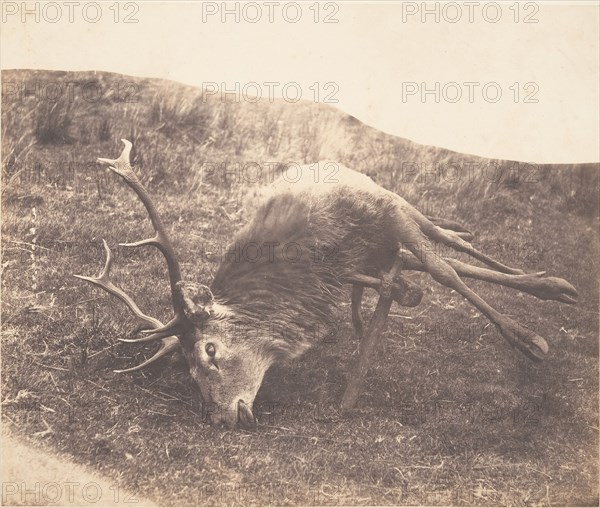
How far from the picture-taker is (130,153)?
3674 millimetres

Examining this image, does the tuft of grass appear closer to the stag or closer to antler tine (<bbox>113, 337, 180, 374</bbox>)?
the stag

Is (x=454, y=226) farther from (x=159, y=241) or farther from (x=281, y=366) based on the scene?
(x=159, y=241)

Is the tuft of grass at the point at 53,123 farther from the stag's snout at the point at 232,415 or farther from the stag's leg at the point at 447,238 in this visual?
the stag's leg at the point at 447,238

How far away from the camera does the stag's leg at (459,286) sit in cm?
350

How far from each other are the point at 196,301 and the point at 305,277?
20.6 inches

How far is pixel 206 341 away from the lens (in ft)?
10.8

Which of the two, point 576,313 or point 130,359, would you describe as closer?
point 130,359

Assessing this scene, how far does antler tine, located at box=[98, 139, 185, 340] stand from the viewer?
129 inches

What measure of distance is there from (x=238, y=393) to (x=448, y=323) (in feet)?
3.62

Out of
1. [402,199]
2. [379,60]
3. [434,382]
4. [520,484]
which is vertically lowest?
[520,484]

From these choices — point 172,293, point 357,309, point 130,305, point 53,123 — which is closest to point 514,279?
point 357,309

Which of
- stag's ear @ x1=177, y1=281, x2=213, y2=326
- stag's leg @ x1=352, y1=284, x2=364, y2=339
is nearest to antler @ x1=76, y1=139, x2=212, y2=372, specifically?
stag's ear @ x1=177, y1=281, x2=213, y2=326

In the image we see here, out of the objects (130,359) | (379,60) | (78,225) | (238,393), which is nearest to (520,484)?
(238,393)

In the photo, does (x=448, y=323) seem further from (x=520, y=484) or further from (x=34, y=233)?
(x=34, y=233)
